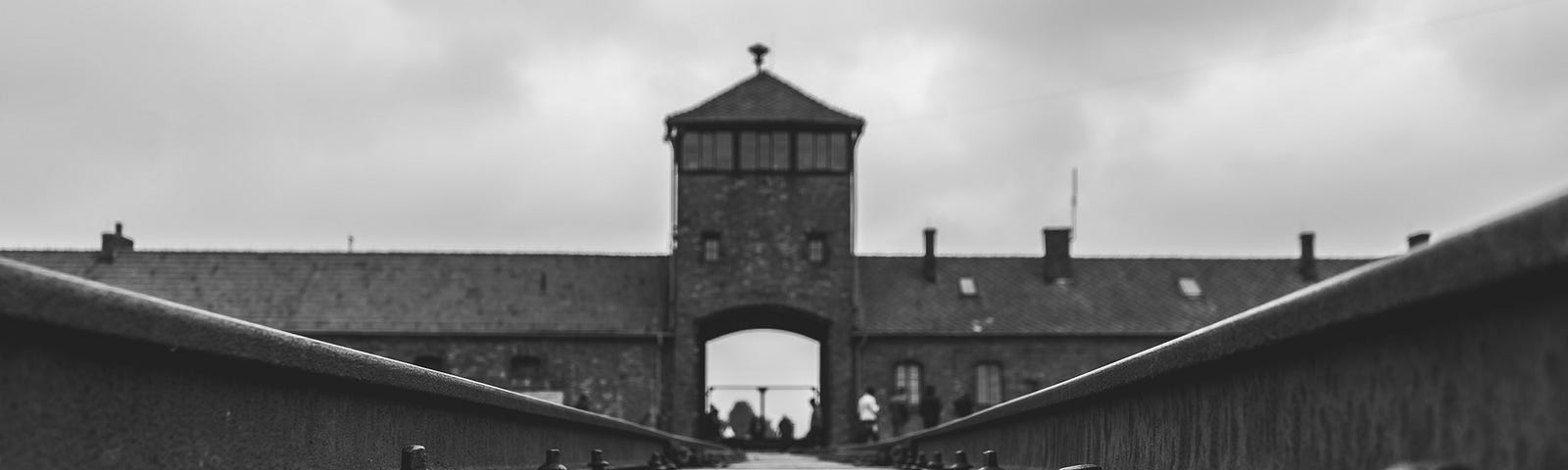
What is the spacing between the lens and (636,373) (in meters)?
41.2

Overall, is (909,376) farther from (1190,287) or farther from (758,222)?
(1190,287)

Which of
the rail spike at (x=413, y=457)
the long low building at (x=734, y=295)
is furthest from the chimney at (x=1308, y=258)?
the rail spike at (x=413, y=457)

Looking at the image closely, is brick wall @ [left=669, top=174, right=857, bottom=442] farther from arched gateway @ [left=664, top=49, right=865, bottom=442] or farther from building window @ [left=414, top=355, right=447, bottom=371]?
building window @ [left=414, top=355, right=447, bottom=371]

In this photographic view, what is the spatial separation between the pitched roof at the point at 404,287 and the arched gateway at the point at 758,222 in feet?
7.41

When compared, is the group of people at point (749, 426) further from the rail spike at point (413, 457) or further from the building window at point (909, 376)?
the rail spike at point (413, 457)

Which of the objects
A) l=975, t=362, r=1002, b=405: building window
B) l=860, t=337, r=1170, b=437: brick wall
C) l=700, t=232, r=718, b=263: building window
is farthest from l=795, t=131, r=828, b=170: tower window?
l=975, t=362, r=1002, b=405: building window

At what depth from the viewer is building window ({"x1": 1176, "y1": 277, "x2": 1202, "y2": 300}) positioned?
152 ft

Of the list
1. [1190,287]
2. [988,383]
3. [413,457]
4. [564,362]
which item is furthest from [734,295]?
[413,457]

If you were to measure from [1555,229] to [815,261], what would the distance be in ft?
128

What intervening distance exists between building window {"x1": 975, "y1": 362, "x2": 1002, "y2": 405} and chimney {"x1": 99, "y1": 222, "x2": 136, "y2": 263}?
2539 centimetres

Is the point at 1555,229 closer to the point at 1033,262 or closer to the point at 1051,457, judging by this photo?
the point at 1051,457

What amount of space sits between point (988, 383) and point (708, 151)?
1039 cm

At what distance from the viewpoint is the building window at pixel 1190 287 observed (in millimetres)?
46406

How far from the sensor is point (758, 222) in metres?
40.6
